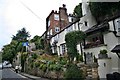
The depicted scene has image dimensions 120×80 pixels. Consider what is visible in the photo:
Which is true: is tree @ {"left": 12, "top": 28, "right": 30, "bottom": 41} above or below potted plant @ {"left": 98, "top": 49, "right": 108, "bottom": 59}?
above

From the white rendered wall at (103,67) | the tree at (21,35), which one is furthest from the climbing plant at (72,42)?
the tree at (21,35)

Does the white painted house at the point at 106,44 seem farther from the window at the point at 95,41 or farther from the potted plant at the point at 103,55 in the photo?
the potted plant at the point at 103,55

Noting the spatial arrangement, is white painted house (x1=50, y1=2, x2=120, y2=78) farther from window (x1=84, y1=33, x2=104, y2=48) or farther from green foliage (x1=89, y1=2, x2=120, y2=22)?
green foliage (x1=89, y1=2, x2=120, y2=22)

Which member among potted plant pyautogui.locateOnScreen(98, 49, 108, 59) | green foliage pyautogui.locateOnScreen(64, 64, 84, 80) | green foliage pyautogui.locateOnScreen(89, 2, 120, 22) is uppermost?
green foliage pyautogui.locateOnScreen(89, 2, 120, 22)

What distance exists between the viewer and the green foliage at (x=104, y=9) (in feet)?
79.1

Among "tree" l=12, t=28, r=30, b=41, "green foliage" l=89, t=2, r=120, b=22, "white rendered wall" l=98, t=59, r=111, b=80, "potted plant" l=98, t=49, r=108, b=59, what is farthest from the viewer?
"tree" l=12, t=28, r=30, b=41

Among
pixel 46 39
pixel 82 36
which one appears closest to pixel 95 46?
pixel 82 36

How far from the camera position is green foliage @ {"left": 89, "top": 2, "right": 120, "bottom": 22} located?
24.1 m

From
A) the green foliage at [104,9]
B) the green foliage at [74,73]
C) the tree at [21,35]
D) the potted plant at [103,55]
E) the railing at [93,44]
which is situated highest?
the tree at [21,35]

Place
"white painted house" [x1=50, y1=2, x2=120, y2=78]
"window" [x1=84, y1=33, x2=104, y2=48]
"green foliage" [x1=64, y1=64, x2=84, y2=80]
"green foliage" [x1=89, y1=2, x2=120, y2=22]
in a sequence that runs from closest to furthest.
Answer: "green foliage" [x1=64, y1=64, x2=84, y2=80], "white painted house" [x1=50, y1=2, x2=120, y2=78], "window" [x1=84, y1=33, x2=104, y2=48], "green foliage" [x1=89, y1=2, x2=120, y2=22]

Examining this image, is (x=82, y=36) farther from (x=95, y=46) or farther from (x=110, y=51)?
(x=110, y=51)

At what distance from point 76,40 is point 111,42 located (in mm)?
3751

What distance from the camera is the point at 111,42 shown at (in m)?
20.7

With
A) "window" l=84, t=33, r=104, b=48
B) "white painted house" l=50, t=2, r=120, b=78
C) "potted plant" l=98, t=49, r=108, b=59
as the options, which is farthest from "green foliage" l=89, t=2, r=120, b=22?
"potted plant" l=98, t=49, r=108, b=59
